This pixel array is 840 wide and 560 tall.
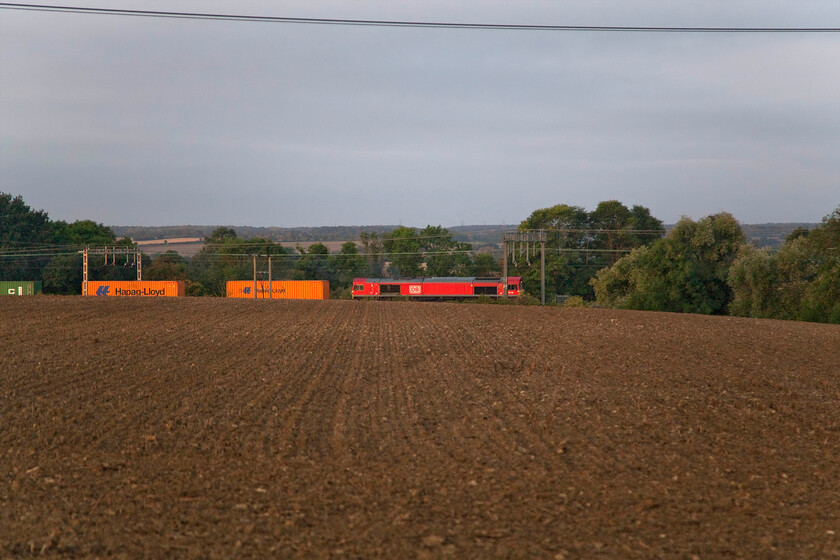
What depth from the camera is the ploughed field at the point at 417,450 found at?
5.74 metres

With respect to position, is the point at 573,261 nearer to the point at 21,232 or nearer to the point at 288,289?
the point at 288,289

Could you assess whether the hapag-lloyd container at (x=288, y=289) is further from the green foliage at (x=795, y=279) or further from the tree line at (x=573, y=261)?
the green foliage at (x=795, y=279)

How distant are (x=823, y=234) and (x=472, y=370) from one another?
93.6ft

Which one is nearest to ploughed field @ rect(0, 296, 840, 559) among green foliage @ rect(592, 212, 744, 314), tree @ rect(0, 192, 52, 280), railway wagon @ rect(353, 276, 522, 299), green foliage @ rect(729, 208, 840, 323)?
green foliage @ rect(729, 208, 840, 323)

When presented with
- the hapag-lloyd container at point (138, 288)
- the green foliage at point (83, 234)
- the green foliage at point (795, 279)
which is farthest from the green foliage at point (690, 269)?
the green foliage at point (83, 234)

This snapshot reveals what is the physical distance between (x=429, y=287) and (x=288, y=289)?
12.0m

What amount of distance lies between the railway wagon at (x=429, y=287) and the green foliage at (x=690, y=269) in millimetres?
15084

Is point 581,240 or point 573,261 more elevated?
point 581,240

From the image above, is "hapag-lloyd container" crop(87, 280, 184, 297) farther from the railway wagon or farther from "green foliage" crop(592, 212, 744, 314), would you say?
"green foliage" crop(592, 212, 744, 314)

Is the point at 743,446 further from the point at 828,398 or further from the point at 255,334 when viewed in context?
the point at 255,334

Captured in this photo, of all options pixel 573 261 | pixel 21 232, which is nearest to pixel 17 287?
pixel 21 232

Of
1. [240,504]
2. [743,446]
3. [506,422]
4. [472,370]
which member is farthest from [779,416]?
[240,504]

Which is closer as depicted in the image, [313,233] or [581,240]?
[581,240]

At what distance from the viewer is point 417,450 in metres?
8.23
